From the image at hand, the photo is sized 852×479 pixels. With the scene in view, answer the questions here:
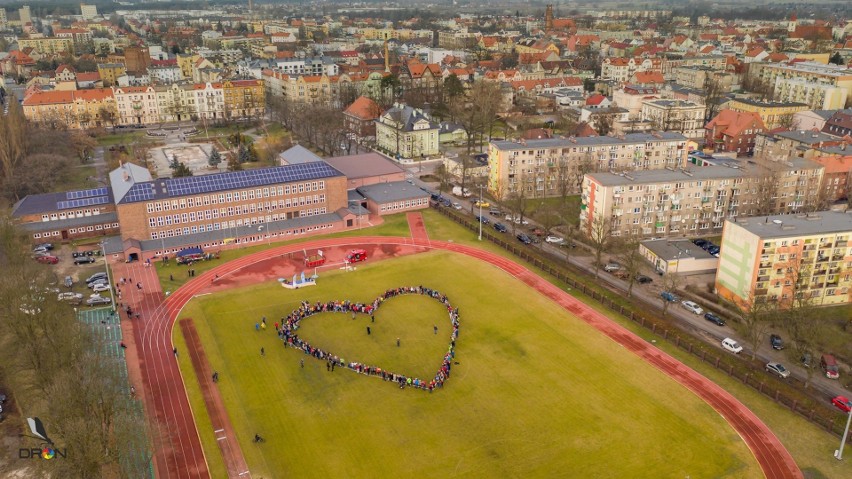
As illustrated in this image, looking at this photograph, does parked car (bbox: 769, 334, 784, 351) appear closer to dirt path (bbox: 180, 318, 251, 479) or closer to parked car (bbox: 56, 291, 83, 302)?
dirt path (bbox: 180, 318, 251, 479)

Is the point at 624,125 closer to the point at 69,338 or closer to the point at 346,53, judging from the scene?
the point at 69,338

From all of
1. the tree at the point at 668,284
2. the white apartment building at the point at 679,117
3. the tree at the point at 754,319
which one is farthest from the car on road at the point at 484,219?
the white apartment building at the point at 679,117

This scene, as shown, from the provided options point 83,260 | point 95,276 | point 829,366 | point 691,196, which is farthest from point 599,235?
point 83,260

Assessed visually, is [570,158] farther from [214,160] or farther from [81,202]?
[81,202]

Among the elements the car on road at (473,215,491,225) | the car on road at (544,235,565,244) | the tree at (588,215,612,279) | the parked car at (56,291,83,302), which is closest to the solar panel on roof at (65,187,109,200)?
the parked car at (56,291,83,302)

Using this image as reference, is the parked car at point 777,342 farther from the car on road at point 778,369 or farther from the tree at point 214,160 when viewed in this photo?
→ the tree at point 214,160
